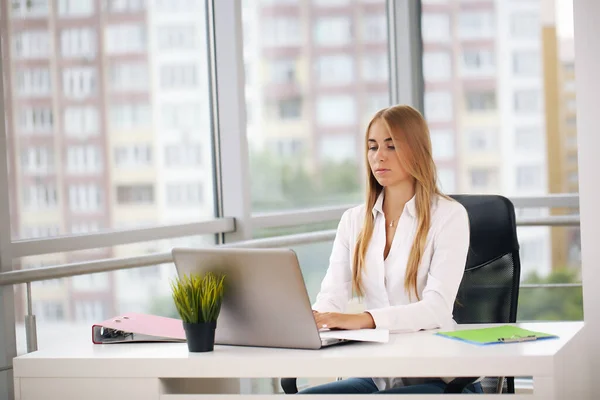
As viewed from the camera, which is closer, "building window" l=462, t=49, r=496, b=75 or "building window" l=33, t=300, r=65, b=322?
"building window" l=33, t=300, r=65, b=322

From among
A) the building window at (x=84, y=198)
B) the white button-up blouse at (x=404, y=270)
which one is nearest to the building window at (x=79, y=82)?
the building window at (x=84, y=198)

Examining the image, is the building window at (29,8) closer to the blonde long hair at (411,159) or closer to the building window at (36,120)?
the building window at (36,120)

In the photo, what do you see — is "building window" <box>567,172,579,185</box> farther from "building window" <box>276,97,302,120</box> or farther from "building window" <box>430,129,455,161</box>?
"building window" <box>276,97,302,120</box>

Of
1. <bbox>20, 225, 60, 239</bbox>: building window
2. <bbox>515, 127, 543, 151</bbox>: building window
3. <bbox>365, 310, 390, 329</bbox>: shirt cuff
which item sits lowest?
<bbox>365, 310, 390, 329</bbox>: shirt cuff

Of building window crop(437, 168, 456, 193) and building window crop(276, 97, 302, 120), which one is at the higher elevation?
building window crop(276, 97, 302, 120)

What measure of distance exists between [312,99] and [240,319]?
237cm

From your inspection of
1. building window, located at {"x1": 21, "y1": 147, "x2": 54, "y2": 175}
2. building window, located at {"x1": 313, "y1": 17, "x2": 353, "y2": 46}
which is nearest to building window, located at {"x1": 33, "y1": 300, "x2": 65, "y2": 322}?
building window, located at {"x1": 21, "y1": 147, "x2": 54, "y2": 175}

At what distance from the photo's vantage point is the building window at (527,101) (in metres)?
4.38

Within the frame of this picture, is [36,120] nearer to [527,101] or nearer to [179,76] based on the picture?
[179,76]

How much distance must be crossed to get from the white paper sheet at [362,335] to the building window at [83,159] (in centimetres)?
146

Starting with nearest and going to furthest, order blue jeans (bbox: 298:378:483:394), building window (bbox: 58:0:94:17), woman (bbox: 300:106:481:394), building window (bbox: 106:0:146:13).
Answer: blue jeans (bbox: 298:378:483:394) < woman (bbox: 300:106:481:394) < building window (bbox: 58:0:94:17) < building window (bbox: 106:0:146:13)

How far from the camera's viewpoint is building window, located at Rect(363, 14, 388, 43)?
184 inches

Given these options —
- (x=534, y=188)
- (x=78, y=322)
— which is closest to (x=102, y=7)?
(x=78, y=322)

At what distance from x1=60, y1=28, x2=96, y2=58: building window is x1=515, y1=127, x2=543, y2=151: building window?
211cm
